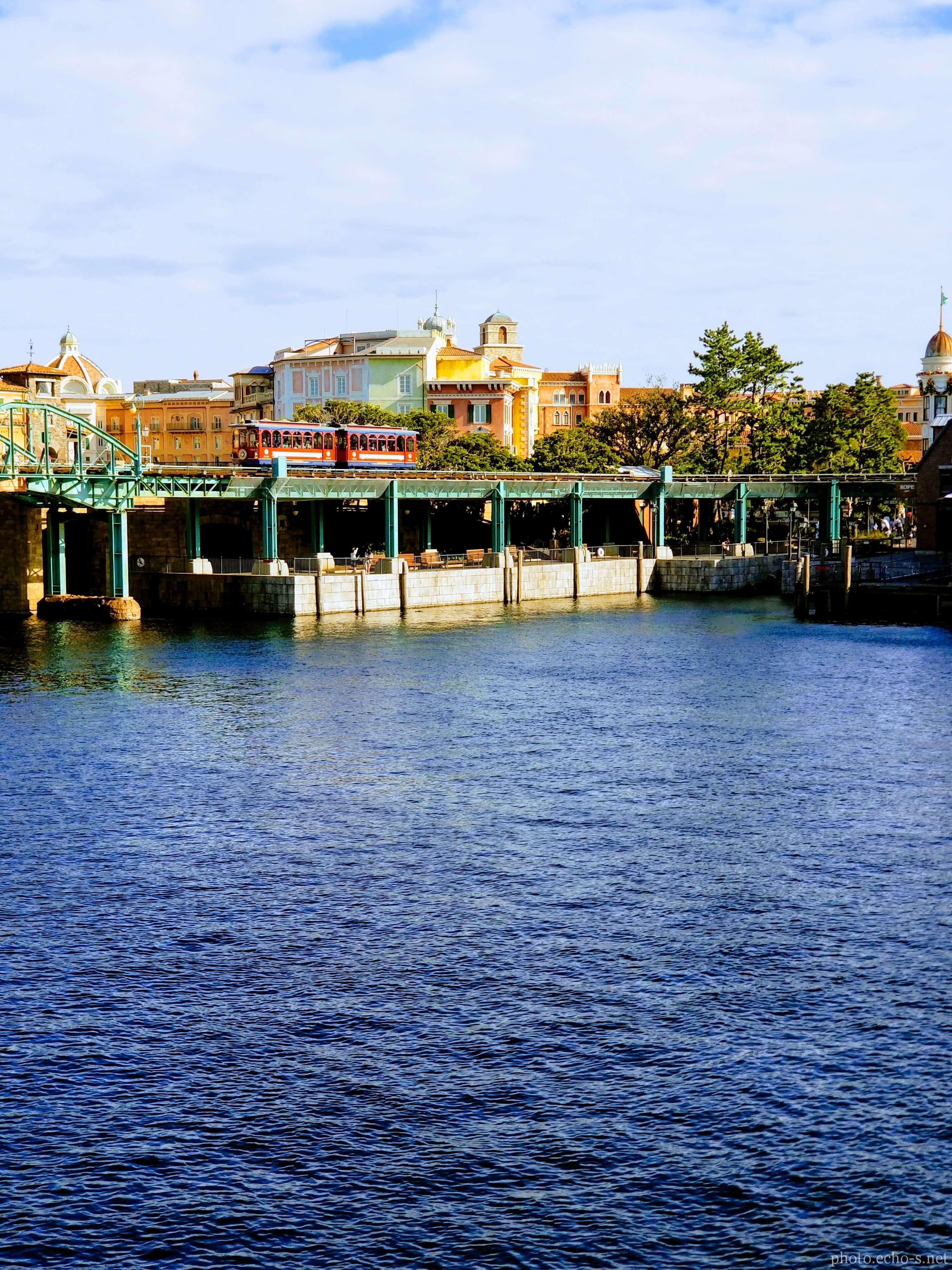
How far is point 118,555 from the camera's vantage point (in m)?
77.3

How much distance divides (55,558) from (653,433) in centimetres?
6503

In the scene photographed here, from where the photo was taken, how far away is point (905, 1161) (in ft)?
57.5

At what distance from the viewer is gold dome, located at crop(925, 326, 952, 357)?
16200 cm

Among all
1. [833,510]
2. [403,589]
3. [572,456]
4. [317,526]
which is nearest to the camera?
[403,589]

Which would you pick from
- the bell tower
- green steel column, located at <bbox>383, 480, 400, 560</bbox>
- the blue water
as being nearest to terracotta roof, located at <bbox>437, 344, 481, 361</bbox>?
the bell tower

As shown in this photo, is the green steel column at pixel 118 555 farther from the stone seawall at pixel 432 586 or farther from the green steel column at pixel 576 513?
the green steel column at pixel 576 513

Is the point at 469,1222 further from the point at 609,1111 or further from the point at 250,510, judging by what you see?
the point at 250,510

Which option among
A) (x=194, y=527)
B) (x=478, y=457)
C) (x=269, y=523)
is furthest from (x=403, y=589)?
(x=478, y=457)

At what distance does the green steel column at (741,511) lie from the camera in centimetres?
10950

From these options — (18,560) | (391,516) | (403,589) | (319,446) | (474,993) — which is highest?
(319,446)

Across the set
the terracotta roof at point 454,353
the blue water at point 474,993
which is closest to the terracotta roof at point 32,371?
the terracotta roof at point 454,353

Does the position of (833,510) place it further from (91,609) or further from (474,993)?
(474,993)

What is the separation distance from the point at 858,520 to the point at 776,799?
351 ft

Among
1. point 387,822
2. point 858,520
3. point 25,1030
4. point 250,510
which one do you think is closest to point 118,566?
point 250,510
